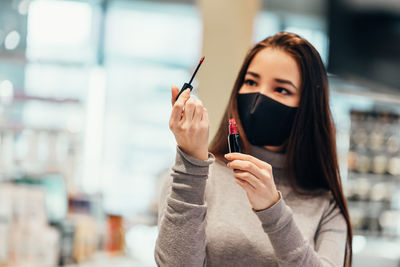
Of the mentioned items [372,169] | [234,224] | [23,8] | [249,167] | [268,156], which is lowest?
[372,169]

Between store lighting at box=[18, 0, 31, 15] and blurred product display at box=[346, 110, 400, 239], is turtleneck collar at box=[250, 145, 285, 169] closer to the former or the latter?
blurred product display at box=[346, 110, 400, 239]

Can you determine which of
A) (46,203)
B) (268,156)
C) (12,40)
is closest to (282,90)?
(268,156)

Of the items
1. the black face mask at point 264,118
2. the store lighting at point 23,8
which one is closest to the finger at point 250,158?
the black face mask at point 264,118

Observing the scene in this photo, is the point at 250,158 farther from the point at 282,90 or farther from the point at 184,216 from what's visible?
the point at 282,90

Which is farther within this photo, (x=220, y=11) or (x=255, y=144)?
(x=220, y=11)

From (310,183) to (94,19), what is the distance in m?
5.97

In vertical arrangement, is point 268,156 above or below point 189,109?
below

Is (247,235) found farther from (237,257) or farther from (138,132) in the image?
(138,132)

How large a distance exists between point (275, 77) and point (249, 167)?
0.35m

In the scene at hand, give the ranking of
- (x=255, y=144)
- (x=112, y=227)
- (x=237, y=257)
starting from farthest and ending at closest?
1. (x=112, y=227)
2. (x=255, y=144)
3. (x=237, y=257)

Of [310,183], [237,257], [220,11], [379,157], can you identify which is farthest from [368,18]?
[237,257]

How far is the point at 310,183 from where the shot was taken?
1.36 metres

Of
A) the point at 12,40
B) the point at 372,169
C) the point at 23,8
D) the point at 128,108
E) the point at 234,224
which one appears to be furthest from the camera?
the point at 128,108

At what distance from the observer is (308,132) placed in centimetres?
131
